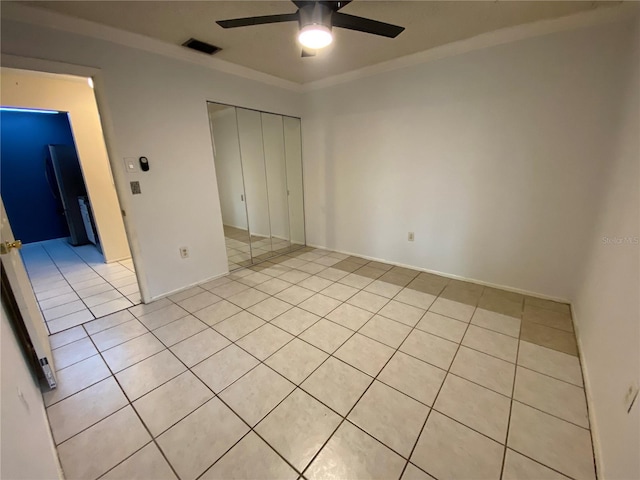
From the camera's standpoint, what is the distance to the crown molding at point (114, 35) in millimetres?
1852

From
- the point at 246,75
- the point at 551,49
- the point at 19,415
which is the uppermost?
the point at 246,75

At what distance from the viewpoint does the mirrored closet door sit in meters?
3.46

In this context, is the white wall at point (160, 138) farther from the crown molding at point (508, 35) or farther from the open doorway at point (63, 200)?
the crown molding at point (508, 35)

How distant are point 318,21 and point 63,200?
17.6 ft

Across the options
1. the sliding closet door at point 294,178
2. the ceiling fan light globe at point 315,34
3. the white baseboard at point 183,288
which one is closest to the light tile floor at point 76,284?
the white baseboard at point 183,288

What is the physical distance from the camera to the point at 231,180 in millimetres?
3695

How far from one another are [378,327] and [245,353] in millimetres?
1130

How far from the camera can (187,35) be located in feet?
7.79

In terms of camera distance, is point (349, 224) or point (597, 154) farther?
point (349, 224)

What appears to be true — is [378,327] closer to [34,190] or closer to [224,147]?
[224,147]

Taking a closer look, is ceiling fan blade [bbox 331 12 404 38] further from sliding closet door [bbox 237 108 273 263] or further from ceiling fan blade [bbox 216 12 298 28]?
sliding closet door [bbox 237 108 273 263]

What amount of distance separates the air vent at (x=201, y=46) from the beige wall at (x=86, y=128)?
70.3 inches

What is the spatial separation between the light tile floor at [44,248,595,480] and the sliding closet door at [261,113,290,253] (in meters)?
1.89

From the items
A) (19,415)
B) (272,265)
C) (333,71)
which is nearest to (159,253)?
(272,265)
